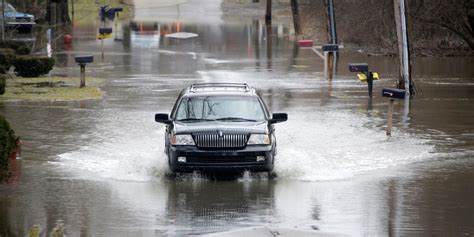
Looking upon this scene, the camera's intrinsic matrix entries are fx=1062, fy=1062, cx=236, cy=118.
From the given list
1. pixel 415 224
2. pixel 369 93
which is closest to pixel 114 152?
pixel 415 224

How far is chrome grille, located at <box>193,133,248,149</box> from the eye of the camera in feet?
55.7

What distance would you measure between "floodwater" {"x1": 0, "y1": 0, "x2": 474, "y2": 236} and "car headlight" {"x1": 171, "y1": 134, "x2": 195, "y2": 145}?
26.4 inches

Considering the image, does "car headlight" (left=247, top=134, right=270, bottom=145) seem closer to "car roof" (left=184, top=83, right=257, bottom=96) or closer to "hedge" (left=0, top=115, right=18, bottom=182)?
"car roof" (left=184, top=83, right=257, bottom=96)

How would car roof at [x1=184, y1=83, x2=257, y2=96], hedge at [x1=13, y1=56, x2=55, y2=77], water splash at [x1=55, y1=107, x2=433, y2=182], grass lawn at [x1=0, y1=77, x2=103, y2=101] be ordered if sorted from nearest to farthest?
water splash at [x1=55, y1=107, x2=433, y2=182]
car roof at [x1=184, y1=83, x2=257, y2=96]
grass lawn at [x1=0, y1=77, x2=103, y2=101]
hedge at [x1=13, y1=56, x2=55, y2=77]

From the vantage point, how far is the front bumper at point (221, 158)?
1695cm

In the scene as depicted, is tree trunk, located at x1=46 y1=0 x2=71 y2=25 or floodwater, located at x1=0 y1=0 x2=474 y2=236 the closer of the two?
floodwater, located at x1=0 y1=0 x2=474 y2=236

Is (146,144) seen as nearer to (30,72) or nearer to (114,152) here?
(114,152)

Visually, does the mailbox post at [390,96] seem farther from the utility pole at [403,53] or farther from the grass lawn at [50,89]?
the grass lawn at [50,89]

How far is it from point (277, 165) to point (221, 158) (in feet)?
5.46

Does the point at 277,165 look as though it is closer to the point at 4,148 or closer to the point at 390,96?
the point at 4,148

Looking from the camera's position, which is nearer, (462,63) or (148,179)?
(148,179)

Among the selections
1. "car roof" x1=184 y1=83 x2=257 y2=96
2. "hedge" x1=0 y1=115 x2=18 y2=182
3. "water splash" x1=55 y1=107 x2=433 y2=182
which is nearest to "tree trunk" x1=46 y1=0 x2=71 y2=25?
"water splash" x1=55 y1=107 x2=433 y2=182

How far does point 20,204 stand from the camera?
1524 centimetres

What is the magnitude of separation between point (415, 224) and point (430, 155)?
6.73 meters
